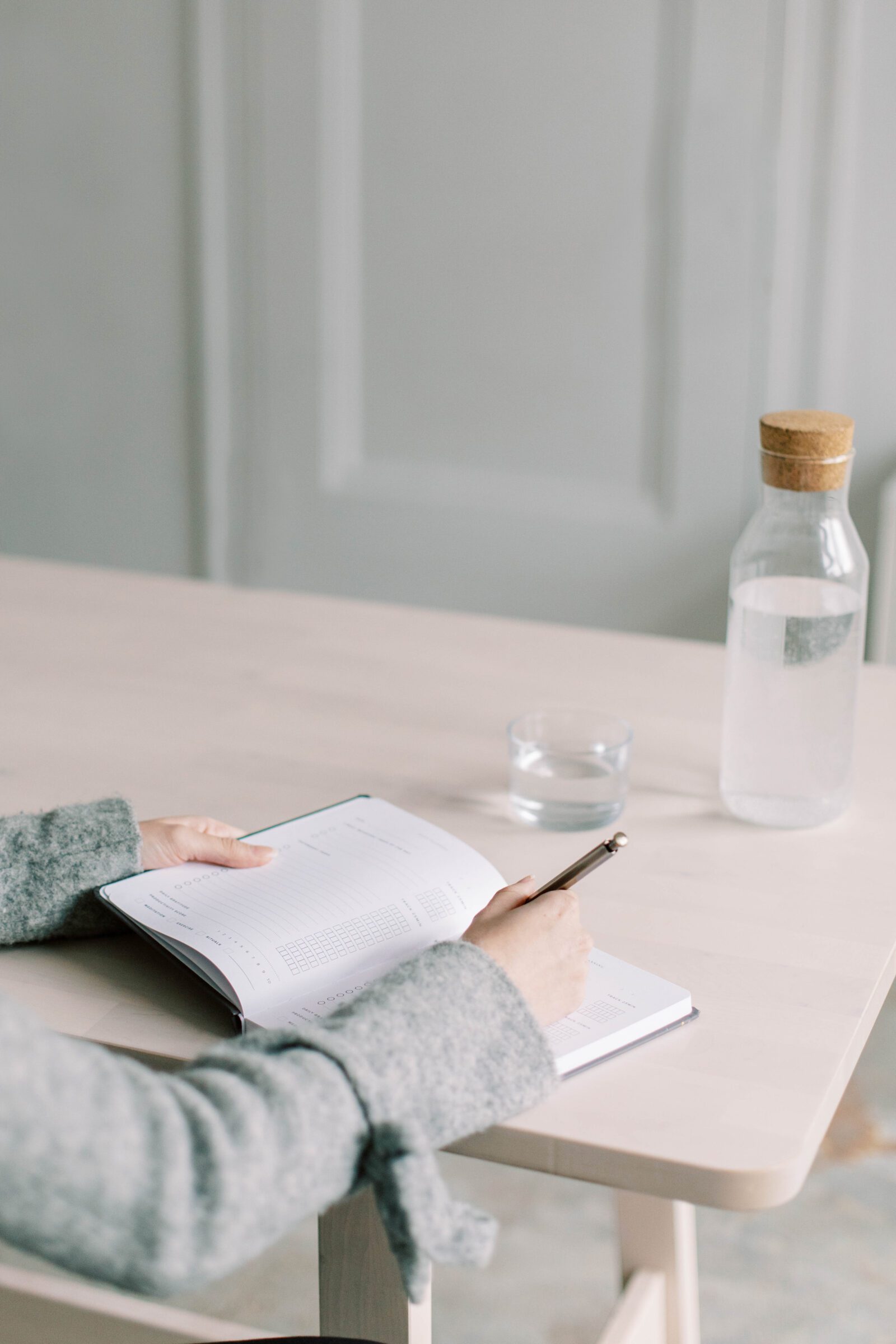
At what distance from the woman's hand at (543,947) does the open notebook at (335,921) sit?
0.05 feet

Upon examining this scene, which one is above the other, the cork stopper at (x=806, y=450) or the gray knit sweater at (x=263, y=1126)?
the cork stopper at (x=806, y=450)

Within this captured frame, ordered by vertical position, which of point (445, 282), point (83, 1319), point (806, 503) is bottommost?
point (83, 1319)

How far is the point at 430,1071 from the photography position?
0.69m

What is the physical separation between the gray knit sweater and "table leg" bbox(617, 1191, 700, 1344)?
0.52 m

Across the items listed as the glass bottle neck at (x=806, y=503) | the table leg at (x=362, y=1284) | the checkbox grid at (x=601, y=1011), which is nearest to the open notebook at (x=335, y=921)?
the checkbox grid at (x=601, y=1011)

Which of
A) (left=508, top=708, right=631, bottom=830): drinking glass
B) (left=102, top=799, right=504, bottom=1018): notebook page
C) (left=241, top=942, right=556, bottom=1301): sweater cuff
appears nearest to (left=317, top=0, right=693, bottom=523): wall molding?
(left=508, top=708, right=631, bottom=830): drinking glass

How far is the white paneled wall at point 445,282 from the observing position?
2396 mm

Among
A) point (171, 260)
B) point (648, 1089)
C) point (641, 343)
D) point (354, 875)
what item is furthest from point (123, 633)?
point (171, 260)

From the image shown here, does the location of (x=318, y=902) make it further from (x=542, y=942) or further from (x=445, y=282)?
(x=445, y=282)

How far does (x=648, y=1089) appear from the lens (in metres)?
0.74

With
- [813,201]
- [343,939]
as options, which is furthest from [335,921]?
[813,201]

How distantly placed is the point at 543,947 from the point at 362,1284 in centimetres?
35

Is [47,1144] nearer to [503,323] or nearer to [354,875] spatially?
[354,875]

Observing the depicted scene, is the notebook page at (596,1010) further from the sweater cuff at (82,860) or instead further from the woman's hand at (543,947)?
the sweater cuff at (82,860)
